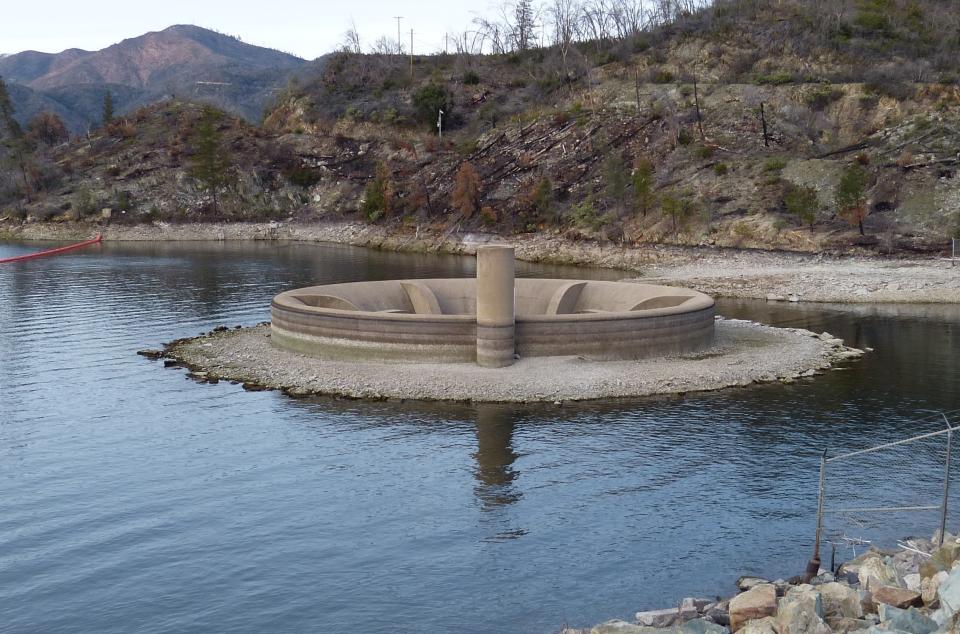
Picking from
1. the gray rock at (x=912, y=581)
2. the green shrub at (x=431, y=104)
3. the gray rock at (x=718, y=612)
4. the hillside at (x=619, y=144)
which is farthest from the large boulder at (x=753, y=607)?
the green shrub at (x=431, y=104)

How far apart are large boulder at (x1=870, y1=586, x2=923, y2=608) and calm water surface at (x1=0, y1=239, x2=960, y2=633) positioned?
186 inches

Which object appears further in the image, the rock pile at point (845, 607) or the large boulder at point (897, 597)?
the large boulder at point (897, 597)

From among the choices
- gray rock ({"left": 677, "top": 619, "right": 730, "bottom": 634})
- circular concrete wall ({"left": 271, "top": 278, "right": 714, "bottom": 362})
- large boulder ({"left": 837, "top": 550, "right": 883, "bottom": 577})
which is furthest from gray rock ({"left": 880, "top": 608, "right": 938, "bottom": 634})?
circular concrete wall ({"left": 271, "top": 278, "right": 714, "bottom": 362})

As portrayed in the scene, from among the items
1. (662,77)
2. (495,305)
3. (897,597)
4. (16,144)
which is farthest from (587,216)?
(16,144)

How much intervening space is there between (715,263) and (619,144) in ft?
119

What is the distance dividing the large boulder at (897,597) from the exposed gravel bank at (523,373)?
19.9m

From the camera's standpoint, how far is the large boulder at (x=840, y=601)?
52.5ft

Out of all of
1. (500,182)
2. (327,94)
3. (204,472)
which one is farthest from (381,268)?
A: (327,94)

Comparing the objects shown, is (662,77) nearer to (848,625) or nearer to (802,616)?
(848,625)

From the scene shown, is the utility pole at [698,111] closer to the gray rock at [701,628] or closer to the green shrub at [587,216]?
the green shrub at [587,216]

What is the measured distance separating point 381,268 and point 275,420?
53.7m

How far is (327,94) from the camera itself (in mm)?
154000

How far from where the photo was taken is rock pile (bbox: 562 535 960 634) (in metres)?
14.1

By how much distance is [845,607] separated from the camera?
1614cm
